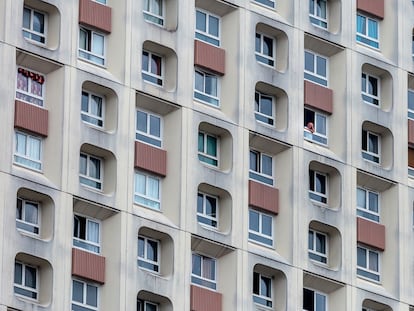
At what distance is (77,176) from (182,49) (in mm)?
6793

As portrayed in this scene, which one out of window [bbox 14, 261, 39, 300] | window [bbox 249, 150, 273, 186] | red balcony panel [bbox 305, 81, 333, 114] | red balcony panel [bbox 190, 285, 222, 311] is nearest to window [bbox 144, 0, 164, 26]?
window [bbox 249, 150, 273, 186]

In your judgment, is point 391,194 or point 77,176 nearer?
point 77,176

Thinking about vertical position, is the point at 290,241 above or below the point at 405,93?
below

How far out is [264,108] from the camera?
10719cm

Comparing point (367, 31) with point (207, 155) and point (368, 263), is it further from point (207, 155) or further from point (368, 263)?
point (207, 155)

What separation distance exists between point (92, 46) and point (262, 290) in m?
9.86

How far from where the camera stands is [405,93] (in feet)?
365

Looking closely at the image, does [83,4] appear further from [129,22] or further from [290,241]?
[290,241]

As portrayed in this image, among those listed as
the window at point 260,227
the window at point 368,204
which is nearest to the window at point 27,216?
the window at point 260,227

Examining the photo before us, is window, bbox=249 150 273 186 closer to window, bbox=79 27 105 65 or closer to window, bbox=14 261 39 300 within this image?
window, bbox=79 27 105 65

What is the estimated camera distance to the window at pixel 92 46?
10262cm

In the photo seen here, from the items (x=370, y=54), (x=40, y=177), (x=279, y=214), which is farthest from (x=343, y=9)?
(x=40, y=177)

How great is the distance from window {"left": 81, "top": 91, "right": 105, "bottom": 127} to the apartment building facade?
0.06 meters

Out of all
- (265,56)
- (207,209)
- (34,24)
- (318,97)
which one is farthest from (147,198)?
(318,97)
